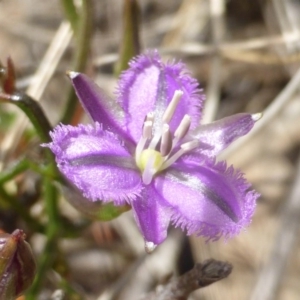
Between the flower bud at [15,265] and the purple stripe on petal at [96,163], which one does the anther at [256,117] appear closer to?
the purple stripe on petal at [96,163]

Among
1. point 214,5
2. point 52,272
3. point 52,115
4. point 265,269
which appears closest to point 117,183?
point 52,272

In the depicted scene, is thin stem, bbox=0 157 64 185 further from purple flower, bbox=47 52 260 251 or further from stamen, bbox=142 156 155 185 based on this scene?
stamen, bbox=142 156 155 185

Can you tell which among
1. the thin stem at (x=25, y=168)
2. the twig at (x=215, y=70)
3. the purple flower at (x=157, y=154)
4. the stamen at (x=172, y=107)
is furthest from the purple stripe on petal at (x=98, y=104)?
the twig at (x=215, y=70)

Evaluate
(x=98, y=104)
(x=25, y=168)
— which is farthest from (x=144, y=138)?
(x=25, y=168)

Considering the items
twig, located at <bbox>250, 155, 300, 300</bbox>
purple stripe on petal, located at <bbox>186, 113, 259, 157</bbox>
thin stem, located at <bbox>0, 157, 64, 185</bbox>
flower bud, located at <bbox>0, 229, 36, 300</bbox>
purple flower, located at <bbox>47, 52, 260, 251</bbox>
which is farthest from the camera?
twig, located at <bbox>250, 155, 300, 300</bbox>

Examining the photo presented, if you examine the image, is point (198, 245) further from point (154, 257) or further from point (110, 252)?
point (110, 252)

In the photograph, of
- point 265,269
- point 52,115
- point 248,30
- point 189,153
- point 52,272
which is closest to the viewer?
point 189,153

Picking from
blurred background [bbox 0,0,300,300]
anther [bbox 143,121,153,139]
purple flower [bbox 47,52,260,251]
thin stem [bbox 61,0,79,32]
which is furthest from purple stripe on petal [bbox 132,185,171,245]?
thin stem [bbox 61,0,79,32]
